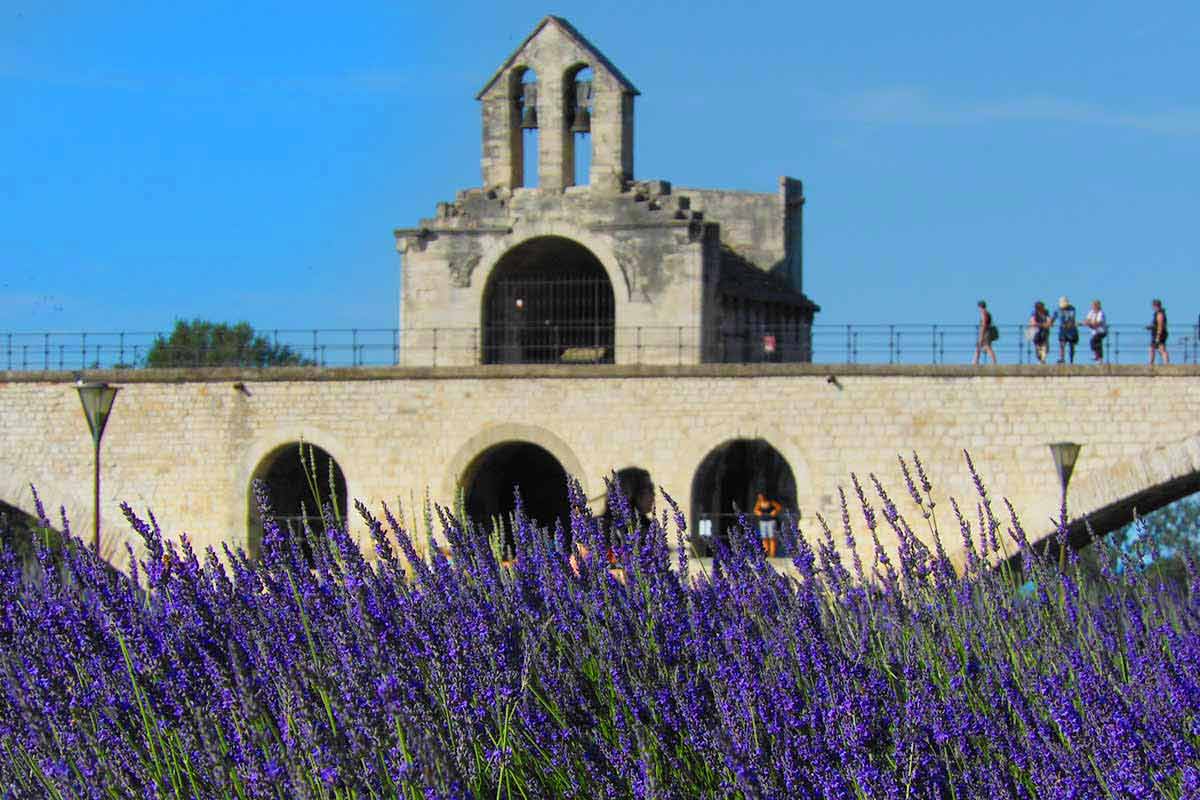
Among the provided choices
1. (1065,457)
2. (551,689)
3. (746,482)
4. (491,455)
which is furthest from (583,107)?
(551,689)

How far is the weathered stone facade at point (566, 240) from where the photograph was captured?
22.2m

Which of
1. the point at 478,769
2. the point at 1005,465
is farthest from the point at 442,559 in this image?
the point at 1005,465

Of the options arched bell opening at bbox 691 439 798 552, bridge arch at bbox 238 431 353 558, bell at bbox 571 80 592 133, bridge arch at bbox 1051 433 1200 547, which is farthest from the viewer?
bell at bbox 571 80 592 133

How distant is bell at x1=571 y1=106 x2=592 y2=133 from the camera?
76.5 ft

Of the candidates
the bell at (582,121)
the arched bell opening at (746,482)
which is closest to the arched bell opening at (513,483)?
the arched bell opening at (746,482)

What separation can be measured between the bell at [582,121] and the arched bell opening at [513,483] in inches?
159

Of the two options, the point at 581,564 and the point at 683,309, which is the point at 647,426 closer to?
the point at 683,309

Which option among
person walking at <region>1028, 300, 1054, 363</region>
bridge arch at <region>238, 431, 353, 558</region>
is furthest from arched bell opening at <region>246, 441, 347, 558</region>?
person walking at <region>1028, 300, 1054, 363</region>

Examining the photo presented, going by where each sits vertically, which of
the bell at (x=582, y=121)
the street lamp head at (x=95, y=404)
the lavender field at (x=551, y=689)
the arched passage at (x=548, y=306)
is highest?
the bell at (x=582, y=121)

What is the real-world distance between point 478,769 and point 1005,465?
15.3m

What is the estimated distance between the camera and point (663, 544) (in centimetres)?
657

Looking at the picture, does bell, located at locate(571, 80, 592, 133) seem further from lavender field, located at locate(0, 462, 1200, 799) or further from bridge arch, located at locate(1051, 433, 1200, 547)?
lavender field, located at locate(0, 462, 1200, 799)

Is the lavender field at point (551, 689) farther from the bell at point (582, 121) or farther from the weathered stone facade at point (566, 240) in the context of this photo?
the bell at point (582, 121)

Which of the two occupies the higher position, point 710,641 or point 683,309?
point 683,309
